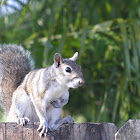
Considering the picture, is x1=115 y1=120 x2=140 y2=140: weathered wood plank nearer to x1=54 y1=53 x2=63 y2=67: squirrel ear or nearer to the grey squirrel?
the grey squirrel

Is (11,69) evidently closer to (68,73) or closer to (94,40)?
(68,73)

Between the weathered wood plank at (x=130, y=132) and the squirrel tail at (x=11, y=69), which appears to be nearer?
the weathered wood plank at (x=130, y=132)

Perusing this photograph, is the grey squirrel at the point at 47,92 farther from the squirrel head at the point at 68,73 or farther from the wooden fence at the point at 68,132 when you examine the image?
the wooden fence at the point at 68,132

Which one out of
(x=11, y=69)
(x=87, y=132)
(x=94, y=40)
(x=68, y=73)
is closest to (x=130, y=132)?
(x=87, y=132)

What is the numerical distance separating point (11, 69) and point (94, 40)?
4.16ft

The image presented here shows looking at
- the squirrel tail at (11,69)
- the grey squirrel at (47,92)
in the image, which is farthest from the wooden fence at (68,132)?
the squirrel tail at (11,69)

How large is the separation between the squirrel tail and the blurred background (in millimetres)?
661

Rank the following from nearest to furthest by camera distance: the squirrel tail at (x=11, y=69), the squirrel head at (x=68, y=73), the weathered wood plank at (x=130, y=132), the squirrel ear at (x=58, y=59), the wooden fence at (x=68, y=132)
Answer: the weathered wood plank at (x=130, y=132) → the wooden fence at (x=68, y=132) → the squirrel head at (x=68, y=73) → the squirrel ear at (x=58, y=59) → the squirrel tail at (x=11, y=69)

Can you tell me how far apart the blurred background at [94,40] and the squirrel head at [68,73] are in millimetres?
975

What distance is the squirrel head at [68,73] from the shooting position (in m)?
1.92

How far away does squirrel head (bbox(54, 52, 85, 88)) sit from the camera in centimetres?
192

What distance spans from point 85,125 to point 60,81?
1.59ft

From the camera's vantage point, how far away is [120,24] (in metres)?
3.15

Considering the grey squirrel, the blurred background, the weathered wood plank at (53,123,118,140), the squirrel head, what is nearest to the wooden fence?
the weathered wood plank at (53,123,118,140)
